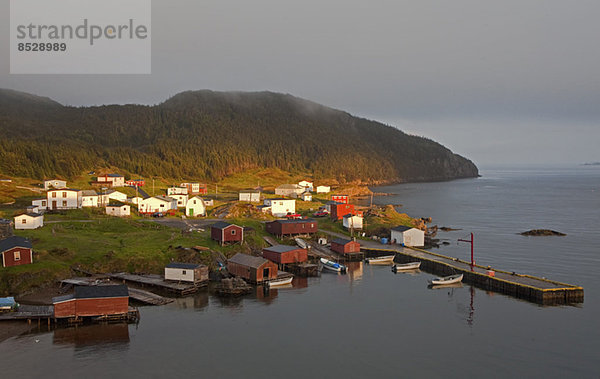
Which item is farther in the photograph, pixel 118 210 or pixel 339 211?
pixel 339 211

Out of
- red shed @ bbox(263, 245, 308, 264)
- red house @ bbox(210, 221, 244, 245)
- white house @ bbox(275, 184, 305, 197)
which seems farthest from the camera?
white house @ bbox(275, 184, 305, 197)

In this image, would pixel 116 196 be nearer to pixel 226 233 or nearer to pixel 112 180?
pixel 112 180

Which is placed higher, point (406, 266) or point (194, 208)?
point (194, 208)

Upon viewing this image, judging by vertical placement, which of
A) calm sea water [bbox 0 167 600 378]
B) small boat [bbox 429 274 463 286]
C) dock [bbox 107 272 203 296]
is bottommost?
calm sea water [bbox 0 167 600 378]

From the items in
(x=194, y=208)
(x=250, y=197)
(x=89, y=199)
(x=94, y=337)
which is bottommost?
(x=94, y=337)

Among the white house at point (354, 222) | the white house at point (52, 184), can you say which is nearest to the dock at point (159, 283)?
the white house at point (354, 222)

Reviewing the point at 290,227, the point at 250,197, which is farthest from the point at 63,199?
the point at 250,197

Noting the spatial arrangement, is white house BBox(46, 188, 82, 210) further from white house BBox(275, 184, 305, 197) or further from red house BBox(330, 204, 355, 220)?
white house BBox(275, 184, 305, 197)

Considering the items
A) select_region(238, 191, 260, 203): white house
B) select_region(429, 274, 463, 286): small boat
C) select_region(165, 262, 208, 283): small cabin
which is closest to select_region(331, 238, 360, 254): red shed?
select_region(429, 274, 463, 286): small boat
